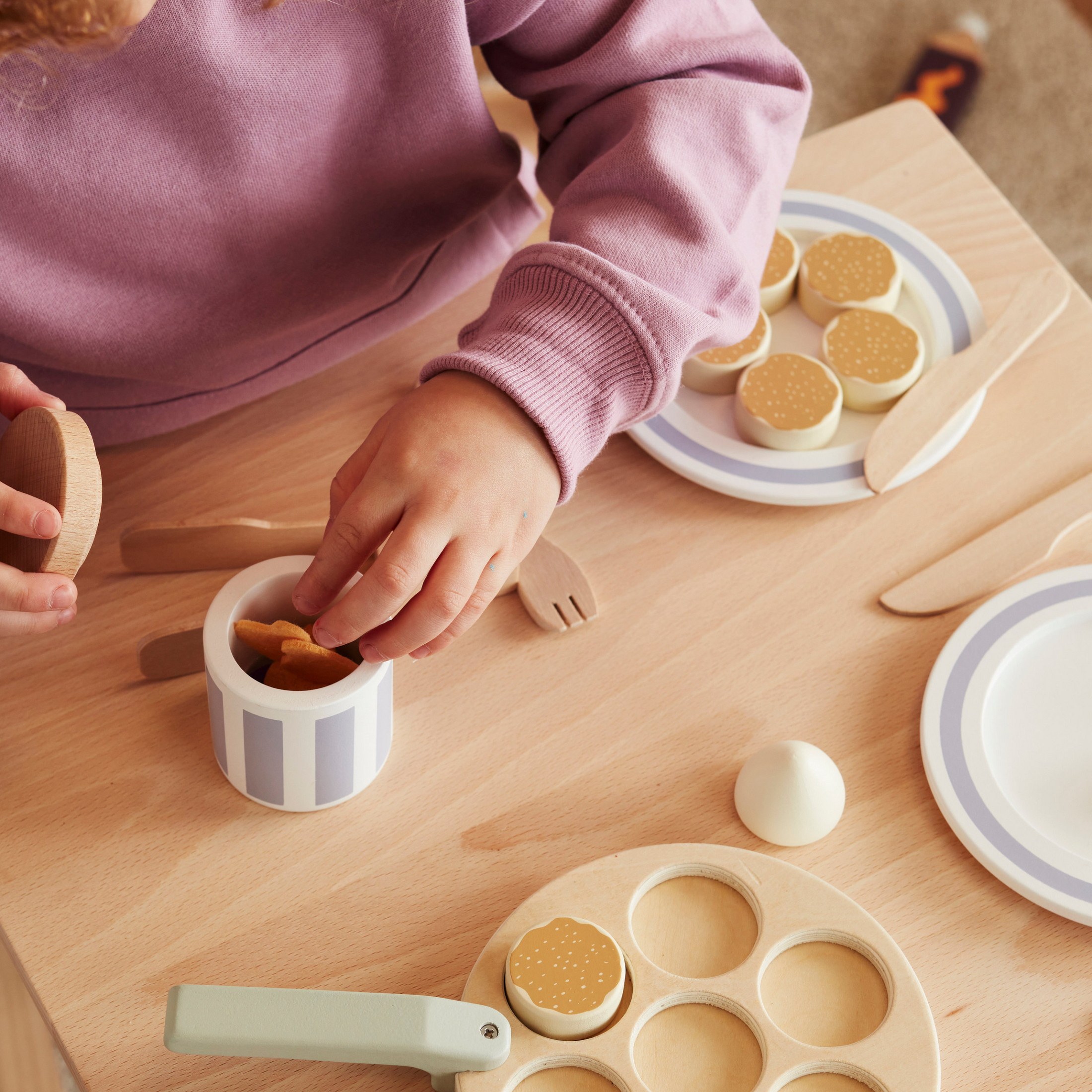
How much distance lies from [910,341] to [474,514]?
27cm

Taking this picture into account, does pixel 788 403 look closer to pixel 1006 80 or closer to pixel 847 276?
pixel 847 276

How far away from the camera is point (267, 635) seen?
44 cm

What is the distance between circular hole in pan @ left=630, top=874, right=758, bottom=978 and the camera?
42 cm

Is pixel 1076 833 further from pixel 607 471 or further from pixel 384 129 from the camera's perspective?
pixel 384 129

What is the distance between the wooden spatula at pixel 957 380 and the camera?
0.57m

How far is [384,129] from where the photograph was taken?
0.59 m

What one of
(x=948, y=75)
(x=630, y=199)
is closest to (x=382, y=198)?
(x=630, y=199)

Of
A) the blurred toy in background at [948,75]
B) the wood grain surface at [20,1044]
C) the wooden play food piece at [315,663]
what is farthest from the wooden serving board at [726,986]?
the blurred toy in background at [948,75]

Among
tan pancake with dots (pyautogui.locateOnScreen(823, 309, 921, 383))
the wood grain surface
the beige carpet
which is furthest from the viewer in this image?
the beige carpet

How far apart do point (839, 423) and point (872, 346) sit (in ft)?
0.15

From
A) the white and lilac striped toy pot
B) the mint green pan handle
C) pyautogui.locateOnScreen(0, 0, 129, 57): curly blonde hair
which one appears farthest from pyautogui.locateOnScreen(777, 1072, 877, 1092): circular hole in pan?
pyautogui.locateOnScreen(0, 0, 129, 57): curly blonde hair

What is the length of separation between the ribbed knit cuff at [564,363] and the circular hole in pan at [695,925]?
7.4 inches

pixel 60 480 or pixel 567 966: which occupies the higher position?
pixel 60 480

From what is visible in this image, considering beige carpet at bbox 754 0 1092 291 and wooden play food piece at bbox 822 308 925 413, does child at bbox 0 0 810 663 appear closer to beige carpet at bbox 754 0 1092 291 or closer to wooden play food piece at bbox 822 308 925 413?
wooden play food piece at bbox 822 308 925 413
